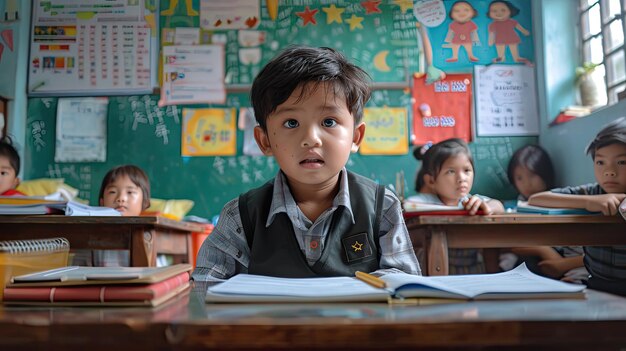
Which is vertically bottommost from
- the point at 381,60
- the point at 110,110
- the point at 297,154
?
the point at 297,154

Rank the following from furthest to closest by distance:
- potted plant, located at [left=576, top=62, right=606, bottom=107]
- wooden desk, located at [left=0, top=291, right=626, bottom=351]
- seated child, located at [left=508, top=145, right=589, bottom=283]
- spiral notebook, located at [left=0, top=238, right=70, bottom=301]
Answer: potted plant, located at [left=576, top=62, right=606, bottom=107] → seated child, located at [left=508, top=145, right=589, bottom=283] → spiral notebook, located at [left=0, top=238, right=70, bottom=301] → wooden desk, located at [left=0, top=291, right=626, bottom=351]

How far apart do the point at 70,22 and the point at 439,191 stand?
2790 mm

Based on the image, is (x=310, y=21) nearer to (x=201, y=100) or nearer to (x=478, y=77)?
(x=201, y=100)

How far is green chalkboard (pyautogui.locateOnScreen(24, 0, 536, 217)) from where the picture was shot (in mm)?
3631

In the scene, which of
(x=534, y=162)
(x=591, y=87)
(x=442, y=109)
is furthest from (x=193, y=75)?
(x=591, y=87)

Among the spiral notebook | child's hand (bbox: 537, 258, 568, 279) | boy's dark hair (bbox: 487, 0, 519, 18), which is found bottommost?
child's hand (bbox: 537, 258, 568, 279)

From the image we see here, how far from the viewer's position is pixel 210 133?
3.66 meters

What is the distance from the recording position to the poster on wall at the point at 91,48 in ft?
12.2

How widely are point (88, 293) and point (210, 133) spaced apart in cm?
314

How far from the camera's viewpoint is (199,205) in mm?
3650

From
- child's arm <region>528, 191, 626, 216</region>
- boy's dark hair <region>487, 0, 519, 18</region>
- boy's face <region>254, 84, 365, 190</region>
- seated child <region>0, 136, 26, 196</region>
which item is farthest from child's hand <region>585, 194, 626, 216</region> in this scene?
seated child <region>0, 136, 26, 196</region>

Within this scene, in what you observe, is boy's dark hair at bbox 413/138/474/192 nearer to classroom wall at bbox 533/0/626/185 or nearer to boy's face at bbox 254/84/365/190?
classroom wall at bbox 533/0/626/185

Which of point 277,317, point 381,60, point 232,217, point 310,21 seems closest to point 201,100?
point 310,21

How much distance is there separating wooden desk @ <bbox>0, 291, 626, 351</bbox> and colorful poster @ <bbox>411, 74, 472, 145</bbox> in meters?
3.24
